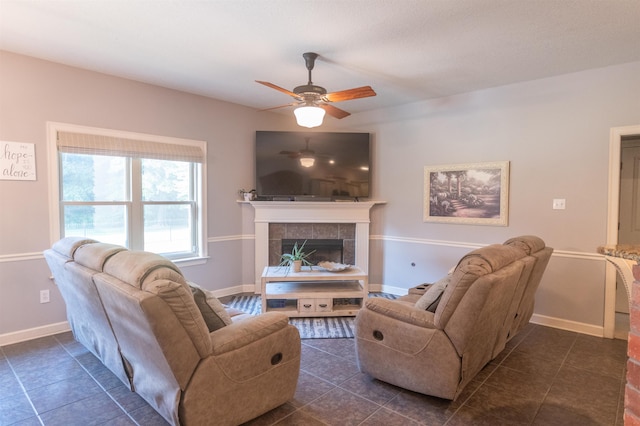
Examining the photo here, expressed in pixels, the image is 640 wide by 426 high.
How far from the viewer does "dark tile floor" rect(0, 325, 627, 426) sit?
2.09 metres

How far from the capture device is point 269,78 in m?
3.73

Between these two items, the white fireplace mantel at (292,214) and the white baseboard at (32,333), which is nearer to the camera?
the white baseboard at (32,333)

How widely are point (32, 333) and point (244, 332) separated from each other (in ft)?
8.93

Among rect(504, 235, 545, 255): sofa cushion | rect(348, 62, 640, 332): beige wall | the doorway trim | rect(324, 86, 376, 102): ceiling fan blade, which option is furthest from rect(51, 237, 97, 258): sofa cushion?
the doorway trim

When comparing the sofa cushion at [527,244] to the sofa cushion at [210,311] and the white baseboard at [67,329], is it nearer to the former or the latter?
the white baseboard at [67,329]

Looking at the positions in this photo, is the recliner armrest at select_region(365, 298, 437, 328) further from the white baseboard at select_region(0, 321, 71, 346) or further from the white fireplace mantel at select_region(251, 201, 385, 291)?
the white baseboard at select_region(0, 321, 71, 346)

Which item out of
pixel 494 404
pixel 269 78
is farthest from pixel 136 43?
pixel 494 404

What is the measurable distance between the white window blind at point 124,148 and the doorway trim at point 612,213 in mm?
4494

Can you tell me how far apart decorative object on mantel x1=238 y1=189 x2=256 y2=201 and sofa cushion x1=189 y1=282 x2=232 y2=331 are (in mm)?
2855

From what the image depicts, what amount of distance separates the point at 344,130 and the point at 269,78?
5.96 feet

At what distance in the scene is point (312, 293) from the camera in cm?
375

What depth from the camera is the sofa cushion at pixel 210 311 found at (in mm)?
1980

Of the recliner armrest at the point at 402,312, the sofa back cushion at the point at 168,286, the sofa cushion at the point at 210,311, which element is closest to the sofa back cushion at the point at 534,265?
the recliner armrest at the point at 402,312

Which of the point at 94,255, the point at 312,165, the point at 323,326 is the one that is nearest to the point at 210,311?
the point at 94,255
